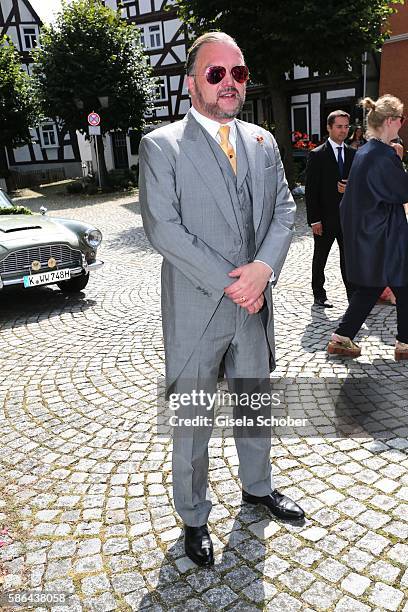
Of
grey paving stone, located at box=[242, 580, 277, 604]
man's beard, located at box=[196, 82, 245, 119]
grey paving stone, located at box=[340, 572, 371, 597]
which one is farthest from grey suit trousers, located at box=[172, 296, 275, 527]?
man's beard, located at box=[196, 82, 245, 119]

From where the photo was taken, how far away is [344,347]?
4.62m

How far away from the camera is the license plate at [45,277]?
632 cm

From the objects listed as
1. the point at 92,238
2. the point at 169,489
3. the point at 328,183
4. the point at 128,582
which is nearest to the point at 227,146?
the point at 169,489

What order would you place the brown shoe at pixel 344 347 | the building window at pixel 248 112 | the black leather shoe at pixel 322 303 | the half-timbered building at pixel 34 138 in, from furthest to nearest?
the half-timbered building at pixel 34 138
the building window at pixel 248 112
the black leather shoe at pixel 322 303
the brown shoe at pixel 344 347

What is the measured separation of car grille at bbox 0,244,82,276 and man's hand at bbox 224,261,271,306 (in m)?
4.63

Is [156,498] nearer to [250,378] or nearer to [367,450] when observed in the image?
[250,378]

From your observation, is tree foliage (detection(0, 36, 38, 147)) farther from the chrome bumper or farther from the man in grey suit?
the man in grey suit

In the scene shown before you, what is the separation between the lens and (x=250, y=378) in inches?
99.0

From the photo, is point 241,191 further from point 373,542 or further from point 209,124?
point 373,542

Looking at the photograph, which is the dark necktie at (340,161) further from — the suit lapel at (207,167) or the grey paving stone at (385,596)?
the grey paving stone at (385,596)

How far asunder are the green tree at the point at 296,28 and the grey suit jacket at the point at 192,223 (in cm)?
1198

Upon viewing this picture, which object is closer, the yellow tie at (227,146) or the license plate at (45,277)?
the yellow tie at (227,146)

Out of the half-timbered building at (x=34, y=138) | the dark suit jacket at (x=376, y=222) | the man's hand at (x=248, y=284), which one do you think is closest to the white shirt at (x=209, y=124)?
the man's hand at (x=248, y=284)

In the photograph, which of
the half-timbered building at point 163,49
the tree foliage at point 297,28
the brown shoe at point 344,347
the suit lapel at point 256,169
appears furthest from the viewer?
the half-timbered building at point 163,49
